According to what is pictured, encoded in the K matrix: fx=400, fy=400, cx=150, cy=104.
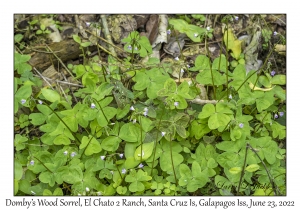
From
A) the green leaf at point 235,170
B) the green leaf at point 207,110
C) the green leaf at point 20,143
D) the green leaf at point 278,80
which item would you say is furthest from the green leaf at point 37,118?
the green leaf at point 278,80

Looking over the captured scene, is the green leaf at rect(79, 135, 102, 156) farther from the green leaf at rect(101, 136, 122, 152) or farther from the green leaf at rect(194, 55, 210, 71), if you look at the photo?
the green leaf at rect(194, 55, 210, 71)

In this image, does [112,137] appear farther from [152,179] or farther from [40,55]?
[40,55]

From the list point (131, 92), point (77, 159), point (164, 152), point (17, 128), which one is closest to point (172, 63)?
point (131, 92)

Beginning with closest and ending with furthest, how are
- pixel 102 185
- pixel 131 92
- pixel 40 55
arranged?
pixel 102 185 → pixel 131 92 → pixel 40 55

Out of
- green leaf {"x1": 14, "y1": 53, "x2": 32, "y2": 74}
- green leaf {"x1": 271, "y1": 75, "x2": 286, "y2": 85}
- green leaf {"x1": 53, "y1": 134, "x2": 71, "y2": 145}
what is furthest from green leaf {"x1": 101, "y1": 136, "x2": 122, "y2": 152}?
green leaf {"x1": 271, "y1": 75, "x2": 286, "y2": 85}

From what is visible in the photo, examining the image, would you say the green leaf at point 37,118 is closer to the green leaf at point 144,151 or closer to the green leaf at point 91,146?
the green leaf at point 91,146

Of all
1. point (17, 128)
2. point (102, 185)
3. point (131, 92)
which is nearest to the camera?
point (102, 185)
